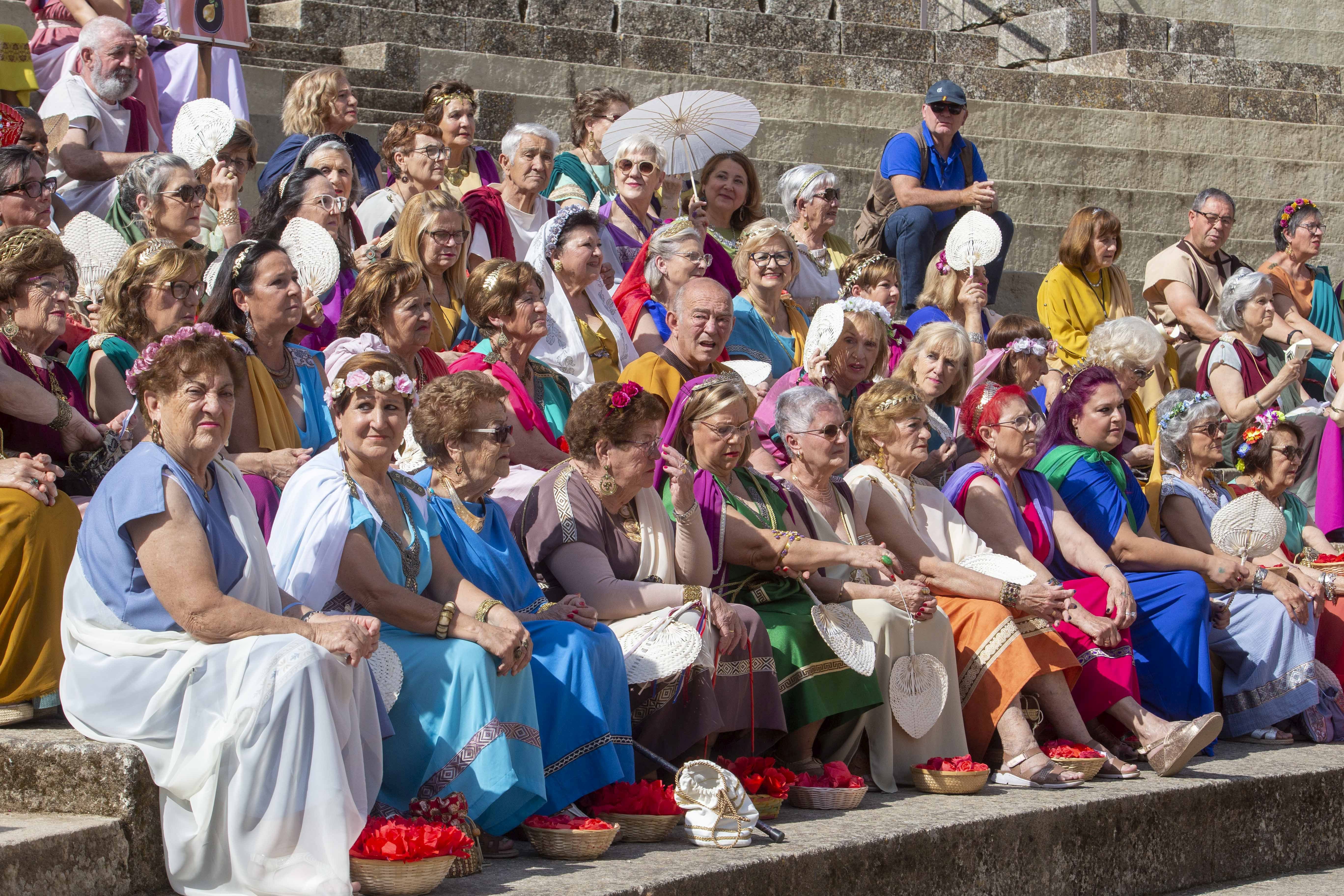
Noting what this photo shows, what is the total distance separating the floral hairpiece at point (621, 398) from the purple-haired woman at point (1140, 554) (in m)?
2.25

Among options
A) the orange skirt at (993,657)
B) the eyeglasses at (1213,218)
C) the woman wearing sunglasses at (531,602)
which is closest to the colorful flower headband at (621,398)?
the woman wearing sunglasses at (531,602)

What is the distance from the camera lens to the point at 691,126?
7.98 metres

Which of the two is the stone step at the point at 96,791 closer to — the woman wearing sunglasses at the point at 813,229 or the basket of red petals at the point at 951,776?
the basket of red petals at the point at 951,776

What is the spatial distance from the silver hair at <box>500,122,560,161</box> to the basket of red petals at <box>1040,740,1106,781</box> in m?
3.55

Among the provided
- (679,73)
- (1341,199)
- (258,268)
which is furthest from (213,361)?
(1341,199)

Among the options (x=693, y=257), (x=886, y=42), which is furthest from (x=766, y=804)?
(x=886, y=42)

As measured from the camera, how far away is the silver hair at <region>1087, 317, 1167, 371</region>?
7.33 meters

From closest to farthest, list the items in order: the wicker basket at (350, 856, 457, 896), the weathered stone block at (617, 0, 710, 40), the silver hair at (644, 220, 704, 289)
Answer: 1. the wicker basket at (350, 856, 457, 896)
2. the silver hair at (644, 220, 704, 289)
3. the weathered stone block at (617, 0, 710, 40)

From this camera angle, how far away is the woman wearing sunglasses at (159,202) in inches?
235

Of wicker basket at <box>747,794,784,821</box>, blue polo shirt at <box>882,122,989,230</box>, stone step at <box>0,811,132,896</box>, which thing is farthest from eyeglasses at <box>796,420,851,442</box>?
blue polo shirt at <box>882,122,989,230</box>

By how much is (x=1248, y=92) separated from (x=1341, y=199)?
1.19 metres

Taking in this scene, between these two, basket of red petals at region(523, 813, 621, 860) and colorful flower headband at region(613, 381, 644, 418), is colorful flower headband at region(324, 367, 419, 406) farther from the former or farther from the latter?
basket of red petals at region(523, 813, 621, 860)

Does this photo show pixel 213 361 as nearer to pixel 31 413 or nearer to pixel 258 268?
pixel 31 413

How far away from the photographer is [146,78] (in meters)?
7.77
